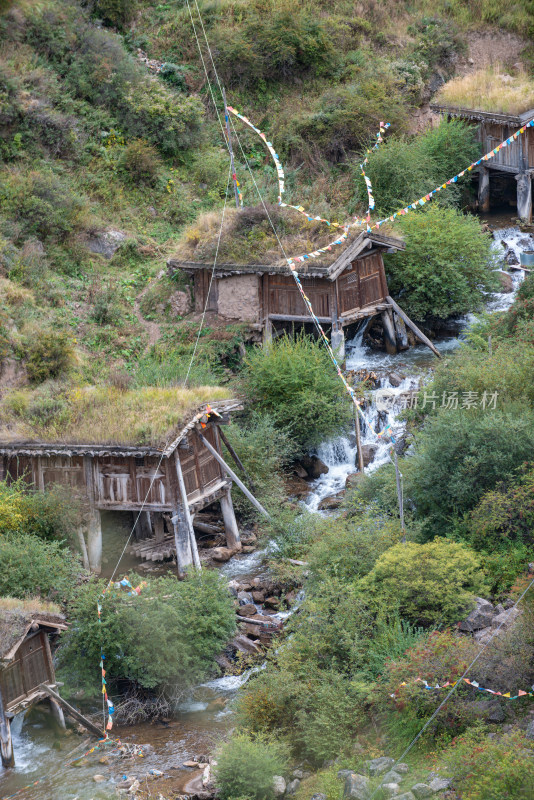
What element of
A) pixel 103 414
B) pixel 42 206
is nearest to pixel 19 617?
pixel 103 414

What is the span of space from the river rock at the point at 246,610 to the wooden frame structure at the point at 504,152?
1859cm

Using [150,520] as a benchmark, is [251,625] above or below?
below

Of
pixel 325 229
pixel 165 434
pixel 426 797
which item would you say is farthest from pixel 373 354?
pixel 426 797

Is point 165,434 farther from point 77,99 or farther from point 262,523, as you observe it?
A: point 77,99

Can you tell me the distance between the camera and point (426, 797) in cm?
1173

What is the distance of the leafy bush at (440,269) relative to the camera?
28.3 meters

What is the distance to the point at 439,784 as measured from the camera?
1188cm

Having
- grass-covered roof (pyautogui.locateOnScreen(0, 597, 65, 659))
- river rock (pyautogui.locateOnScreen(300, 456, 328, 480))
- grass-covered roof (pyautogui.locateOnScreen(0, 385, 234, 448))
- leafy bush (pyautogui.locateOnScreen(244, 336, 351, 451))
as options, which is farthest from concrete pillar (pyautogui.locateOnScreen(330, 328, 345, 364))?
grass-covered roof (pyautogui.locateOnScreen(0, 597, 65, 659))

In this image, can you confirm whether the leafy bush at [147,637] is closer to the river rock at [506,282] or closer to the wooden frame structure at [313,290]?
the wooden frame structure at [313,290]

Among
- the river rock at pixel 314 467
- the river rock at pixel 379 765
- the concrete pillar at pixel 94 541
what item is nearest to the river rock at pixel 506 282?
the river rock at pixel 314 467

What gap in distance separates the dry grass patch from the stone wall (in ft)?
35.8

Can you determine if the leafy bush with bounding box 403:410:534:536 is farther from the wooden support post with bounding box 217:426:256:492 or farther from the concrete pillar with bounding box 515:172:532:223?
the concrete pillar with bounding box 515:172:532:223

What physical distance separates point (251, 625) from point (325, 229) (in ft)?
40.8

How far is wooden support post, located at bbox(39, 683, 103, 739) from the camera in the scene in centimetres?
1562
